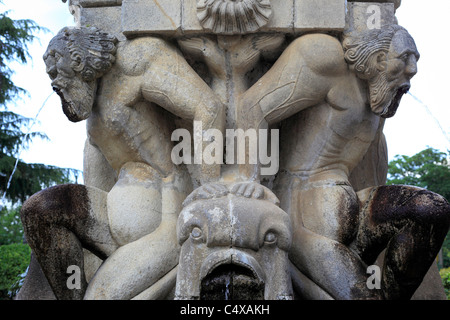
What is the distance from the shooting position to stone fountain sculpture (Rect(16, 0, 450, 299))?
3.66 metres

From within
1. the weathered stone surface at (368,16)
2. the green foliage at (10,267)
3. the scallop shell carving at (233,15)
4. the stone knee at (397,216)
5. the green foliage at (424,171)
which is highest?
the green foliage at (424,171)

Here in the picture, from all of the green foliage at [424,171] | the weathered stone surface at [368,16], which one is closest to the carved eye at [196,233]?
the weathered stone surface at [368,16]

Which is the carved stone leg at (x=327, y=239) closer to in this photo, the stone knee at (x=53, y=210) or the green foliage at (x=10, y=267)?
the stone knee at (x=53, y=210)

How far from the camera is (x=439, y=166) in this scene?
51.3ft

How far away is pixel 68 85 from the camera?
383cm

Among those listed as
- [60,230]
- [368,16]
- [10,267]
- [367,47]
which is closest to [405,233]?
[367,47]

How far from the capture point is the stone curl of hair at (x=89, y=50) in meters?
3.83

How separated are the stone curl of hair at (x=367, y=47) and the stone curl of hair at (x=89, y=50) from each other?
1336 mm

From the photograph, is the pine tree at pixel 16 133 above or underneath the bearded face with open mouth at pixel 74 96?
above

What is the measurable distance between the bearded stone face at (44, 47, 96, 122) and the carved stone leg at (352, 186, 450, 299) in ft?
5.58

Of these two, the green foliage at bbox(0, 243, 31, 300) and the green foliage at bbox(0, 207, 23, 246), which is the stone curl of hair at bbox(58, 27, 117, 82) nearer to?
the green foliage at bbox(0, 243, 31, 300)
